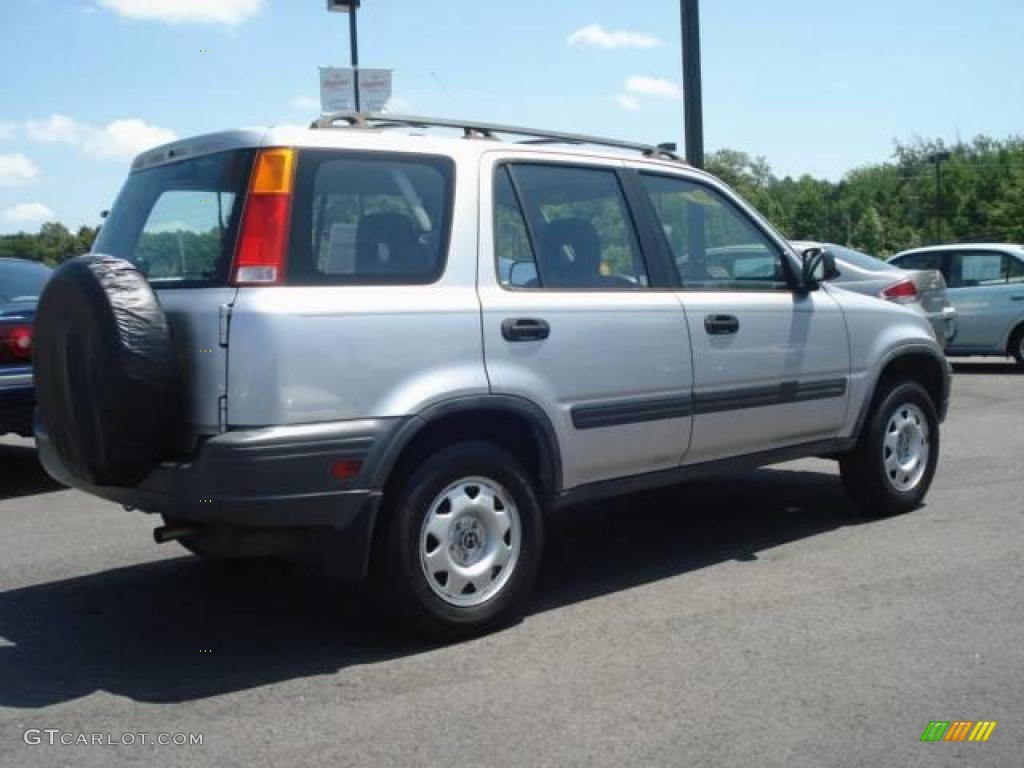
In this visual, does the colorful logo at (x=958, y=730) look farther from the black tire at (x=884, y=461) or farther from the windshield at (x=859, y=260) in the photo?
the windshield at (x=859, y=260)

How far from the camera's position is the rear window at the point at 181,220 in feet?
13.4

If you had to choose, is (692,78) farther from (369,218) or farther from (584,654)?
(584,654)

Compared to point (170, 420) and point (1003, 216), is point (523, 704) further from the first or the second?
point (1003, 216)

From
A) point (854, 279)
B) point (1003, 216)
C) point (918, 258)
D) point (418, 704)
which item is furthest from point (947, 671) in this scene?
point (1003, 216)

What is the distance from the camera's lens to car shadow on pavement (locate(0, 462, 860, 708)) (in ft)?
13.9

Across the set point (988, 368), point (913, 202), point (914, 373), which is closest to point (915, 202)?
point (913, 202)

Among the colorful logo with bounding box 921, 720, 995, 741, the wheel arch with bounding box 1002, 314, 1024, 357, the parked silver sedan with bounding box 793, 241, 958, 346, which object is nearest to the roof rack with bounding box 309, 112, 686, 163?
the colorful logo with bounding box 921, 720, 995, 741

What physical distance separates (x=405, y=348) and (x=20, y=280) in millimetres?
5639

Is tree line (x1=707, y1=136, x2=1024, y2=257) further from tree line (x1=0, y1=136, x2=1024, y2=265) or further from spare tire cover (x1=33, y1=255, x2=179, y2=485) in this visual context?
spare tire cover (x1=33, y1=255, x2=179, y2=485)

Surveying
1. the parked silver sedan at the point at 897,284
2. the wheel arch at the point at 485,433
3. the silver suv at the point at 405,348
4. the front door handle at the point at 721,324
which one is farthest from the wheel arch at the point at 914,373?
the parked silver sedan at the point at 897,284

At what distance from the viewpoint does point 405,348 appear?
418cm

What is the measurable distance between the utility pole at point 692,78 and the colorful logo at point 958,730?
376 inches

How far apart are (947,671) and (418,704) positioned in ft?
6.24

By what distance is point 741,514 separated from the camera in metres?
6.85
